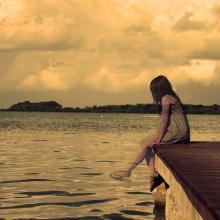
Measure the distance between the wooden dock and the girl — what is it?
1.10ft

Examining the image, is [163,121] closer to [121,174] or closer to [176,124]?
[176,124]

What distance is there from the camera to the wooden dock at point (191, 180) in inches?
193

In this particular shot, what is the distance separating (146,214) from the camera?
426 inches

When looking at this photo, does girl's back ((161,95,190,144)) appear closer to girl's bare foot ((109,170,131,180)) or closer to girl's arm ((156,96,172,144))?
girl's arm ((156,96,172,144))

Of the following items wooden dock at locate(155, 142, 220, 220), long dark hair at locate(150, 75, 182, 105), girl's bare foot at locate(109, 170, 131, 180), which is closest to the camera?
wooden dock at locate(155, 142, 220, 220)

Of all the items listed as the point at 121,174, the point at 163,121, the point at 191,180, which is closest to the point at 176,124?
the point at 163,121

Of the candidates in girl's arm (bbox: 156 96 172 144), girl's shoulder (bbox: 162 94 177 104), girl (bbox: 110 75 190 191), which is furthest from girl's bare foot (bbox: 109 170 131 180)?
girl's shoulder (bbox: 162 94 177 104)

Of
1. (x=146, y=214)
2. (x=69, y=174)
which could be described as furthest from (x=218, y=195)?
(x=69, y=174)

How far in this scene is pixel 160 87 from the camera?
1080cm

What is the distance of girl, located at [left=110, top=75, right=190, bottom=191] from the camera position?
10867mm

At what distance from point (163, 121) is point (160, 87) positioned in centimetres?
69

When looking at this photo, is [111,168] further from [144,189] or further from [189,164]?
[189,164]

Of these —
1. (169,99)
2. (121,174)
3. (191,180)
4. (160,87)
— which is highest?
(160,87)

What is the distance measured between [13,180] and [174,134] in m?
6.10
